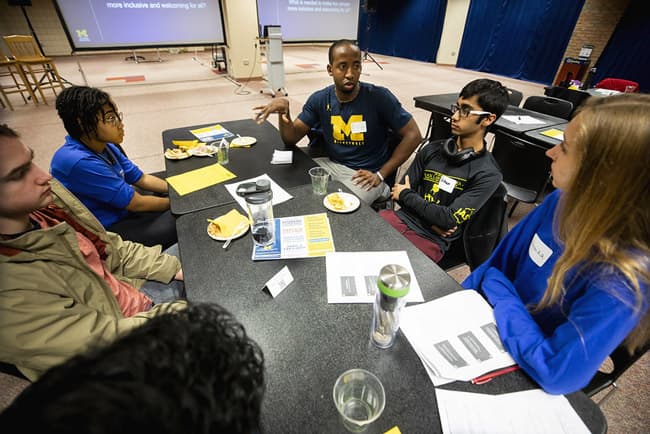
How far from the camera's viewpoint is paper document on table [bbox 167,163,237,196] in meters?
1.58

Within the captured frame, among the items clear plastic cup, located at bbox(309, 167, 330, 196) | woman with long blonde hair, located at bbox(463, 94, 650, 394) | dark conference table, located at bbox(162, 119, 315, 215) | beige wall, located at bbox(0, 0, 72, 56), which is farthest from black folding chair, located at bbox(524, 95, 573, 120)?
beige wall, located at bbox(0, 0, 72, 56)

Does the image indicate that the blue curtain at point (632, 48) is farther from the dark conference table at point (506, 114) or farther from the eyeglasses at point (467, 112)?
the eyeglasses at point (467, 112)

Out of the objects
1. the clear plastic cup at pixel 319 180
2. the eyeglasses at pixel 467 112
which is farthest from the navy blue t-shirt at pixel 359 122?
the clear plastic cup at pixel 319 180

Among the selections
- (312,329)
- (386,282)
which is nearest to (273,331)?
(312,329)

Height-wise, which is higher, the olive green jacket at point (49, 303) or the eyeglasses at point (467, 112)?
the eyeglasses at point (467, 112)

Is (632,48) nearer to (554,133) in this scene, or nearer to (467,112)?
(554,133)

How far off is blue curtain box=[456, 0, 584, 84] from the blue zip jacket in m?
9.97

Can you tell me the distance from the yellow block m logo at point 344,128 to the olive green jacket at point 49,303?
176 centimetres

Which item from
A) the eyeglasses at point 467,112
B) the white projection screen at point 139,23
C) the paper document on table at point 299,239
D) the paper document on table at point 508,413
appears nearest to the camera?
the paper document on table at point 508,413

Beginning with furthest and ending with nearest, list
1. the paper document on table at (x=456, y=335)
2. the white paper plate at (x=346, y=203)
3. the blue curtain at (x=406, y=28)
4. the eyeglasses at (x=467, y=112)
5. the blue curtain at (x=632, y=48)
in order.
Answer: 1. the blue curtain at (x=406, y=28)
2. the blue curtain at (x=632, y=48)
3. the eyeglasses at (x=467, y=112)
4. the white paper plate at (x=346, y=203)
5. the paper document on table at (x=456, y=335)

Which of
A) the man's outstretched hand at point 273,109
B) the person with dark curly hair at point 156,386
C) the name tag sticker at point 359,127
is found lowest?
the name tag sticker at point 359,127

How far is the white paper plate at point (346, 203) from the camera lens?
54.3 inches

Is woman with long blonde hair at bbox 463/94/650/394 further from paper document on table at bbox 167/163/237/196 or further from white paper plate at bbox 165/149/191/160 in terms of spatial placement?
white paper plate at bbox 165/149/191/160

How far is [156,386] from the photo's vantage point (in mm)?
314
